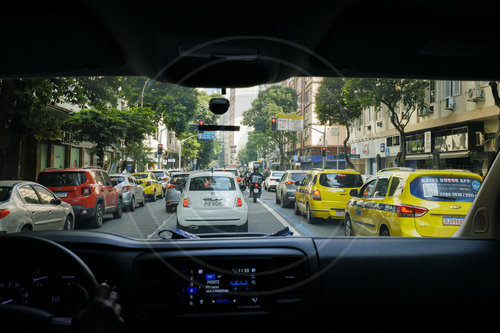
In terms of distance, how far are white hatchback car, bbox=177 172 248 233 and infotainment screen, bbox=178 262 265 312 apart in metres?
7.58

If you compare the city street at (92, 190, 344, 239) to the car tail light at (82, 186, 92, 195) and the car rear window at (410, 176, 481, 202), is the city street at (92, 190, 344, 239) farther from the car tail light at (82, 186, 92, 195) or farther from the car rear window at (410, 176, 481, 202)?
the car rear window at (410, 176, 481, 202)

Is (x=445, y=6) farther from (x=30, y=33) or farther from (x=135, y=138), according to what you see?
(x=135, y=138)

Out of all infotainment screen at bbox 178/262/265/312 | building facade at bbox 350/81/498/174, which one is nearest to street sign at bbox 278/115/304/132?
building facade at bbox 350/81/498/174

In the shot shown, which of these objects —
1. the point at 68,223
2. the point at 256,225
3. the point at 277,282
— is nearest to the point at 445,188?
the point at 277,282

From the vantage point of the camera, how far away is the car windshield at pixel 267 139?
12.3ft

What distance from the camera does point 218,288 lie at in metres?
2.62

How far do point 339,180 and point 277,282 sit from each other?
9.39m

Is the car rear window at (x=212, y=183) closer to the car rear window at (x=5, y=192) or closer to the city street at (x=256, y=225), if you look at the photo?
the city street at (x=256, y=225)

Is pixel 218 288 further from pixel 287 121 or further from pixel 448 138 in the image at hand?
pixel 448 138

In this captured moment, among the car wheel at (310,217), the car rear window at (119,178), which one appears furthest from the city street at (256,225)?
the car rear window at (119,178)

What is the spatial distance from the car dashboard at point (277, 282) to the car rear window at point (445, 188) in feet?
8.28

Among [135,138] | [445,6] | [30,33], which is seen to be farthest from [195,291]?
[135,138]

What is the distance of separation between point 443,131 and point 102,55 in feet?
47.9

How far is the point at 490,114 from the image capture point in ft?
47.1
